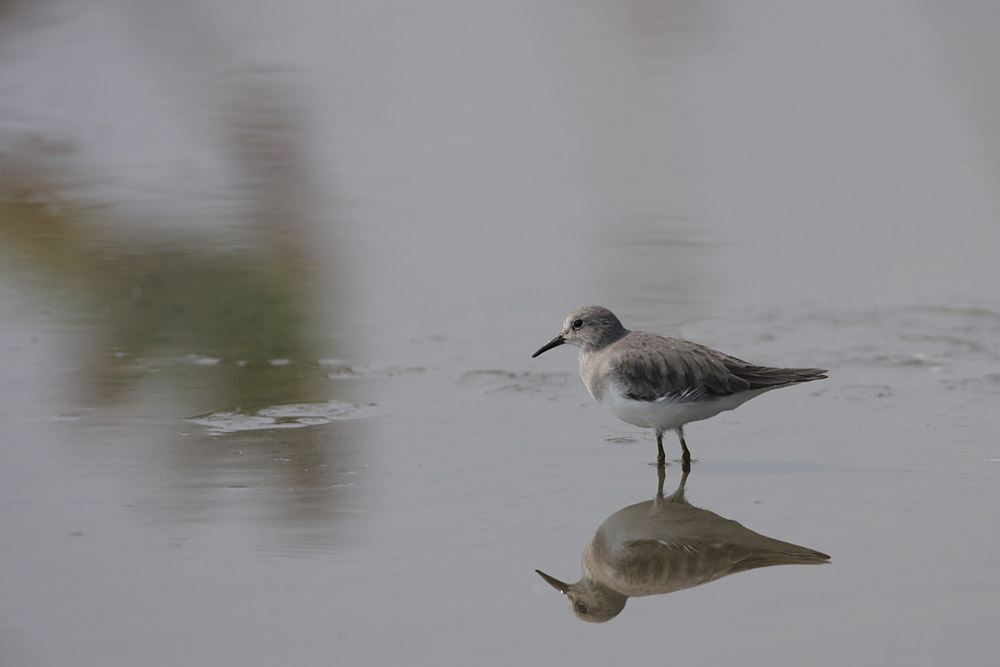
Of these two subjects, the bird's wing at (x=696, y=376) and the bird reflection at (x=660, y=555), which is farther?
the bird's wing at (x=696, y=376)

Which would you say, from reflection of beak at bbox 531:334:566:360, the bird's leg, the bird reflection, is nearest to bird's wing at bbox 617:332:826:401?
the bird's leg

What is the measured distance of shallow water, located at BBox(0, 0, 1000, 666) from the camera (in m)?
5.25

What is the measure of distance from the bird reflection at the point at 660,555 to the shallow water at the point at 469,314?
0.09m

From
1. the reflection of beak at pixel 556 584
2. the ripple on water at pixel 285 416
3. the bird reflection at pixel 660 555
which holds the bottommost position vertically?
the bird reflection at pixel 660 555

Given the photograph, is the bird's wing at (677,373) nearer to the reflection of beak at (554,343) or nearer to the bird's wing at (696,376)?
the bird's wing at (696,376)

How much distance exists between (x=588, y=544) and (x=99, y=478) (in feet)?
8.09

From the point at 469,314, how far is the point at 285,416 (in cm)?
212

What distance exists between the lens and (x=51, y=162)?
12.5 m

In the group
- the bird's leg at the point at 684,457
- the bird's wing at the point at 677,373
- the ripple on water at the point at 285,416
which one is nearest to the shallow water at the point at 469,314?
the ripple on water at the point at 285,416

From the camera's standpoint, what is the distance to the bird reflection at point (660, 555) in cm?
543

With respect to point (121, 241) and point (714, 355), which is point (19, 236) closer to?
point (121, 241)

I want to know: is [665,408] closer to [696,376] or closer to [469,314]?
[696,376]

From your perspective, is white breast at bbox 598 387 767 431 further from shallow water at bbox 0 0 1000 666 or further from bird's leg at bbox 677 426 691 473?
shallow water at bbox 0 0 1000 666

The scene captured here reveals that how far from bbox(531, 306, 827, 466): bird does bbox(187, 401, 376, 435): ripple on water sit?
137 centimetres
